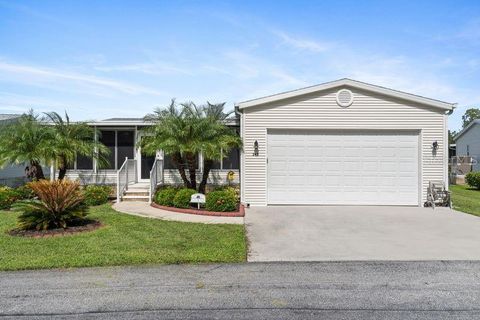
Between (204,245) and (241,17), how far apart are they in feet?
25.3

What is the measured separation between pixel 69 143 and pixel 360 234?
979cm

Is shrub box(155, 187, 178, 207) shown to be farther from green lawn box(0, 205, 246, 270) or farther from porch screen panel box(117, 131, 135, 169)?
porch screen panel box(117, 131, 135, 169)

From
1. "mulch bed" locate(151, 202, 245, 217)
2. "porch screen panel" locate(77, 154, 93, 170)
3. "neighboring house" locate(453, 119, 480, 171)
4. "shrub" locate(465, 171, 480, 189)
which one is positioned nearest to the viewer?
"mulch bed" locate(151, 202, 245, 217)

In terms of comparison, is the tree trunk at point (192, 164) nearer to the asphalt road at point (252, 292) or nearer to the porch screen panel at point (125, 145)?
the porch screen panel at point (125, 145)

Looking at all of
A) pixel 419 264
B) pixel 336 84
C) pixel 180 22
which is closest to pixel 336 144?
pixel 336 84

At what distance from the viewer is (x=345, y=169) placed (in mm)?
12797

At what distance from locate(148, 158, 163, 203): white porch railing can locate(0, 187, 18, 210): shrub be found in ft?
13.9

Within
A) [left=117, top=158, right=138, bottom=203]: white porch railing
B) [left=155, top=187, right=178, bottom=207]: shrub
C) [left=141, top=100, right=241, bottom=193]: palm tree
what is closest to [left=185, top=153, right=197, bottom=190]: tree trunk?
[left=141, top=100, right=241, bottom=193]: palm tree

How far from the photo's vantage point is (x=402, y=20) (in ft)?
39.4

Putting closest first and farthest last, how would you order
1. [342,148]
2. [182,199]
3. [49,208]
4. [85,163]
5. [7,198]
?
[49,208] → [182,199] → [7,198] → [342,148] → [85,163]

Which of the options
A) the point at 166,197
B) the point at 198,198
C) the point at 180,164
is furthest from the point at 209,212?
the point at 180,164

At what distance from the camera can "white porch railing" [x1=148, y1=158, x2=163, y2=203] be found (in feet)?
42.1

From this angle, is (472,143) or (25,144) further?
(472,143)

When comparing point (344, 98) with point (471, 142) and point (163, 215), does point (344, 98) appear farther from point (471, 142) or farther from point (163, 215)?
point (471, 142)
